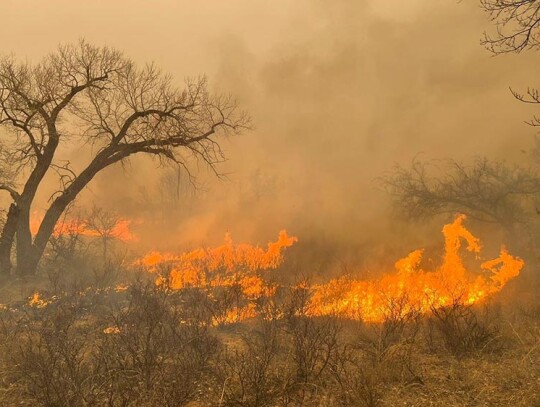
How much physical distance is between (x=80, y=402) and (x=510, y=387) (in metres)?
4.66

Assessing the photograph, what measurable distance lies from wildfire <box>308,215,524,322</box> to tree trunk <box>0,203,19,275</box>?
397 inches

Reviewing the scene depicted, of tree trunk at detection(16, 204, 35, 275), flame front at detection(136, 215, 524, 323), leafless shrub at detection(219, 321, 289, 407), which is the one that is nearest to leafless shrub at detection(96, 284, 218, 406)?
leafless shrub at detection(219, 321, 289, 407)

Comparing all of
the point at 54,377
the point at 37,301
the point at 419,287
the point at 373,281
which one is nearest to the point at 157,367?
the point at 54,377

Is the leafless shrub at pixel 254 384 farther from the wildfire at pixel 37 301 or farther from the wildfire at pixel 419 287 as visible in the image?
the wildfire at pixel 37 301

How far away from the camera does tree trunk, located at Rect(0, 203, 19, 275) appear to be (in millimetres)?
13008

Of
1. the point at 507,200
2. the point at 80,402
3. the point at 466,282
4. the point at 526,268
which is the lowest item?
the point at 80,402

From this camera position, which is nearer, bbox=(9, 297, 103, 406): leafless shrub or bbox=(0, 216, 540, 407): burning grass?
bbox=(9, 297, 103, 406): leafless shrub

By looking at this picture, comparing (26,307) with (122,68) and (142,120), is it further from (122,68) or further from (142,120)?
(122,68)

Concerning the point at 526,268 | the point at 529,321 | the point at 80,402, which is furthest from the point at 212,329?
the point at 526,268

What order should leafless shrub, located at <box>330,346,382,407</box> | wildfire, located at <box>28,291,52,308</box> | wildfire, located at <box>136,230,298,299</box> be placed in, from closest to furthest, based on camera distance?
leafless shrub, located at <box>330,346,382,407</box> → wildfire, located at <box>28,291,52,308</box> → wildfire, located at <box>136,230,298,299</box>

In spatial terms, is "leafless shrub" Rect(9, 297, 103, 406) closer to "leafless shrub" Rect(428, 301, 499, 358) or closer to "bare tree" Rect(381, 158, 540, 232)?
"leafless shrub" Rect(428, 301, 499, 358)

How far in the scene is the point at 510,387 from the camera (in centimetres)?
443

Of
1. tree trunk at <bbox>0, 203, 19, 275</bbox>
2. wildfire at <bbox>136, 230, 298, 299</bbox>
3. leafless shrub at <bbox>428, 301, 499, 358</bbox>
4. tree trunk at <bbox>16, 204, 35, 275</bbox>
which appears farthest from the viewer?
tree trunk at <bbox>16, 204, 35, 275</bbox>

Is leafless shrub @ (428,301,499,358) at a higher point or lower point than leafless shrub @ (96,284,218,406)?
higher
